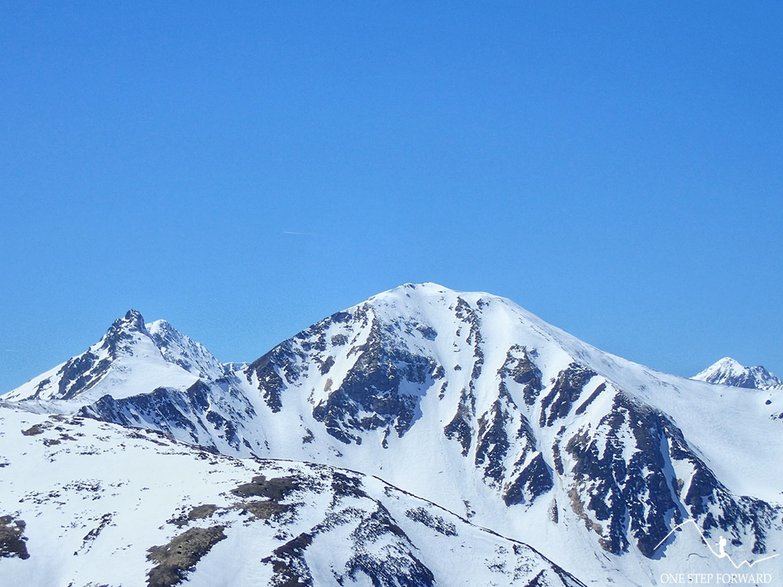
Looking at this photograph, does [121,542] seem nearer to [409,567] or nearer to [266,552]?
[266,552]

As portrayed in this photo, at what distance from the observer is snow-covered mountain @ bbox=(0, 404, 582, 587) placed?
12162 cm

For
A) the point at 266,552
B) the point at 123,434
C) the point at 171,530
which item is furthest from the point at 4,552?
the point at 123,434

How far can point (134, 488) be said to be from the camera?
5748 inches

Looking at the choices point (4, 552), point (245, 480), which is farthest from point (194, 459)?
point (4, 552)

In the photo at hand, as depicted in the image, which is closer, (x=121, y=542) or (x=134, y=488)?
(x=121, y=542)

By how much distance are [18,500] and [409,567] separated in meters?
63.6

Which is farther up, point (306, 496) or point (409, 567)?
point (306, 496)

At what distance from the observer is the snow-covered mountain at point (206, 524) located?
122 metres

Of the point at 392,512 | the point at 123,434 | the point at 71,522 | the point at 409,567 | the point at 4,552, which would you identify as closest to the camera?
the point at 4,552

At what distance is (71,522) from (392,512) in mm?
57614

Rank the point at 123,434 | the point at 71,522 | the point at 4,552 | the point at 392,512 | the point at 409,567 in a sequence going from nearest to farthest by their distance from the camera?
the point at 4,552 → the point at 71,522 → the point at 409,567 → the point at 392,512 → the point at 123,434

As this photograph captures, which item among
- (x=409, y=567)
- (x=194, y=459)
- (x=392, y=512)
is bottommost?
(x=409, y=567)

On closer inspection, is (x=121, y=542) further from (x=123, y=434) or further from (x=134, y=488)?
(x=123, y=434)

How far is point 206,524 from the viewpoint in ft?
432
